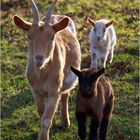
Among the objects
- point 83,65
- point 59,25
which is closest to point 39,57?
point 59,25

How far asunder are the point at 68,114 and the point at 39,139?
1.82m

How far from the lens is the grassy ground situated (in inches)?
366

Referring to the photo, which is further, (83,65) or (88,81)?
(83,65)

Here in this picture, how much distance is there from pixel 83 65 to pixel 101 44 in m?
0.80

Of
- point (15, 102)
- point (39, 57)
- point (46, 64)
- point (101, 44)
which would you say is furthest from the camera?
point (101, 44)

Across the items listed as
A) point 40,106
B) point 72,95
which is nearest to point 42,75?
point 40,106

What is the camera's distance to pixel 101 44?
1436cm

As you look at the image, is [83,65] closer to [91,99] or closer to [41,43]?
[91,99]

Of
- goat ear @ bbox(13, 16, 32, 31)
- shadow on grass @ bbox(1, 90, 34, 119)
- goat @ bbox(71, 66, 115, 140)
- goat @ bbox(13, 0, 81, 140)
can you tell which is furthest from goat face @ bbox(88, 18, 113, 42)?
goat ear @ bbox(13, 16, 32, 31)

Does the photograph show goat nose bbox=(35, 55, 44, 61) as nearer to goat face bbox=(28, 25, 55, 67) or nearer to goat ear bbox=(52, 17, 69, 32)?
goat face bbox=(28, 25, 55, 67)

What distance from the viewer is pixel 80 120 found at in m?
7.95

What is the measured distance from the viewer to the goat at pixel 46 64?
301 inches

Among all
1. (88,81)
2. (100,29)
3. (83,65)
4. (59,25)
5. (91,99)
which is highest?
(59,25)

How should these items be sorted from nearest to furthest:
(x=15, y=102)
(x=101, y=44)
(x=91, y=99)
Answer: (x=91, y=99) → (x=15, y=102) → (x=101, y=44)
